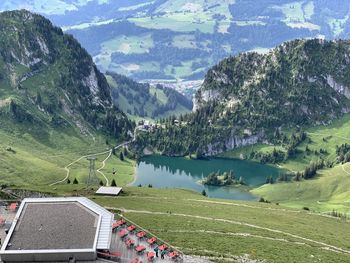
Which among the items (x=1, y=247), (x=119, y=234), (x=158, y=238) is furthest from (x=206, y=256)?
(x=1, y=247)

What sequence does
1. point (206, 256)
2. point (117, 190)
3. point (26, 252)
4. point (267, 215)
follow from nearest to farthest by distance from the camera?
1. point (26, 252)
2. point (206, 256)
3. point (267, 215)
4. point (117, 190)

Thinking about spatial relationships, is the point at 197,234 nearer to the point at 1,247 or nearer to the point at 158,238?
the point at 158,238

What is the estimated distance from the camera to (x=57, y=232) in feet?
299

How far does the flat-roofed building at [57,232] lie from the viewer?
86500 millimetres

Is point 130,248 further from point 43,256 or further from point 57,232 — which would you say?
point 43,256

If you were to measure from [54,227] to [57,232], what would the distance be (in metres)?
1.83

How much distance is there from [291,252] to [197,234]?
1966 centimetres

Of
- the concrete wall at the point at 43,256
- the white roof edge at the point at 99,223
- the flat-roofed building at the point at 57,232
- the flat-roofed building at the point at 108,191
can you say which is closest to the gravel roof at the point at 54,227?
the flat-roofed building at the point at 57,232

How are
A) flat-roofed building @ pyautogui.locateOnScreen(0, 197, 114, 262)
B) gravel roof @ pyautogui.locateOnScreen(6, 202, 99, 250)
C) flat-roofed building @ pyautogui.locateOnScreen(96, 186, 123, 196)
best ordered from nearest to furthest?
flat-roofed building @ pyautogui.locateOnScreen(0, 197, 114, 262) < gravel roof @ pyautogui.locateOnScreen(6, 202, 99, 250) < flat-roofed building @ pyautogui.locateOnScreen(96, 186, 123, 196)

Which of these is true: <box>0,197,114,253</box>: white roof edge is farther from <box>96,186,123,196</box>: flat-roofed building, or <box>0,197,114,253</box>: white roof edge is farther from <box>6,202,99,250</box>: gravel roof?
<box>96,186,123,196</box>: flat-roofed building

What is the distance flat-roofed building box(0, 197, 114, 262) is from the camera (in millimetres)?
86500

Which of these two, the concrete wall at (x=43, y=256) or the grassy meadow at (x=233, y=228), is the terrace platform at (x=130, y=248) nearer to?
the grassy meadow at (x=233, y=228)

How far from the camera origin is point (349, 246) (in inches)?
4719

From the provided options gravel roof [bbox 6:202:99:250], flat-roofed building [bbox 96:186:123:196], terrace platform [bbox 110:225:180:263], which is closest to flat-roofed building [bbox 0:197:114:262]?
gravel roof [bbox 6:202:99:250]
